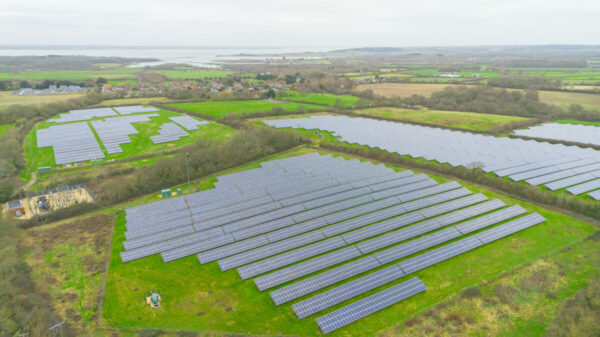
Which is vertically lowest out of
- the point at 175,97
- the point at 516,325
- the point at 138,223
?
the point at 516,325

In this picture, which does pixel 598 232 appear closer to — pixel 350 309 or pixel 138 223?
pixel 350 309

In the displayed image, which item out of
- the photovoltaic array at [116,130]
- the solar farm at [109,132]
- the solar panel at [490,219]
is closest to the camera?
the solar panel at [490,219]

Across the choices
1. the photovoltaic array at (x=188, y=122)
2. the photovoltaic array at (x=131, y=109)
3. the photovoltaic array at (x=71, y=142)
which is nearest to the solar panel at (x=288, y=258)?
the photovoltaic array at (x=71, y=142)

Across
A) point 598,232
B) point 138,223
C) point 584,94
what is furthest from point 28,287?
point 584,94

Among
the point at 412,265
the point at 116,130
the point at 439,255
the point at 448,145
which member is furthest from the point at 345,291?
the point at 116,130

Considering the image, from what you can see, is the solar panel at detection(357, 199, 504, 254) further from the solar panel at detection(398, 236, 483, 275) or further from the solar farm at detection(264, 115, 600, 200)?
the solar farm at detection(264, 115, 600, 200)

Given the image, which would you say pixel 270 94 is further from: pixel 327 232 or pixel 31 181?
pixel 327 232

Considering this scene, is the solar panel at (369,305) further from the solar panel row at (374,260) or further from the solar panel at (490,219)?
the solar panel at (490,219)
